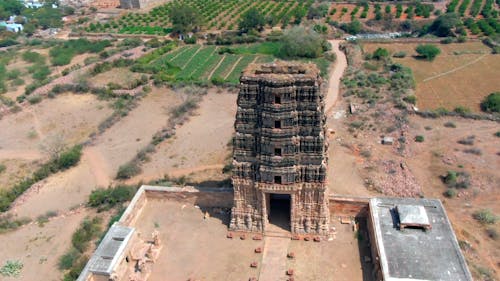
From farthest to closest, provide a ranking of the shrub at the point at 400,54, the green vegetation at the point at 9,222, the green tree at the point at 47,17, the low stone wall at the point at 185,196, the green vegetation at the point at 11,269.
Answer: the green tree at the point at 47,17
the shrub at the point at 400,54
the green vegetation at the point at 9,222
the low stone wall at the point at 185,196
the green vegetation at the point at 11,269

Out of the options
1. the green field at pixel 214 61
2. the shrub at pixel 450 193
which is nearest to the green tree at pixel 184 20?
the green field at pixel 214 61

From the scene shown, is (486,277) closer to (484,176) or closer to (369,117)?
(484,176)

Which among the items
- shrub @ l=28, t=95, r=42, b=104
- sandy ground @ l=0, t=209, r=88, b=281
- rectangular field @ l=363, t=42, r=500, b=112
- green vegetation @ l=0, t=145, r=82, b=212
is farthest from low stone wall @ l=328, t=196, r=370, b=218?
shrub @ l=28, t=95, r=42, b=104

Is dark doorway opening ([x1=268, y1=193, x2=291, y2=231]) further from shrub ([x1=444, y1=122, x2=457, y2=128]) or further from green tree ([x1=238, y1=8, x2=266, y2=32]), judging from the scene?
green tree ([x1=238, y1=8, x2=266, y2=32])

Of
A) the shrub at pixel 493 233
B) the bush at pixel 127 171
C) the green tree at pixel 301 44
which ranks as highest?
the green tree at pixel 301 44

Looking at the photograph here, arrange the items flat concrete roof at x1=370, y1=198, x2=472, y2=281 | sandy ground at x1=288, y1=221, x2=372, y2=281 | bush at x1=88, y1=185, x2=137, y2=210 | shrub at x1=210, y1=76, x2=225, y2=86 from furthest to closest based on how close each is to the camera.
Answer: shrub at x1=210, y1=76, x2=225, y2=86
bush at x1=88, y1=185, x2=137, y2=210
sandy ground at x1=288, y1=221, x2=372, y2=281
flat concrete roof at x1=370, y1=198, x2=472, y2=281

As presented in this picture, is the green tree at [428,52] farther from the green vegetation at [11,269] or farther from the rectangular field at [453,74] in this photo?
the green vegetation at [11,269]

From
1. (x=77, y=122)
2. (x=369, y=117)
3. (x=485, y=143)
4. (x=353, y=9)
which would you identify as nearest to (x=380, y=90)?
(x=369, y=117)
